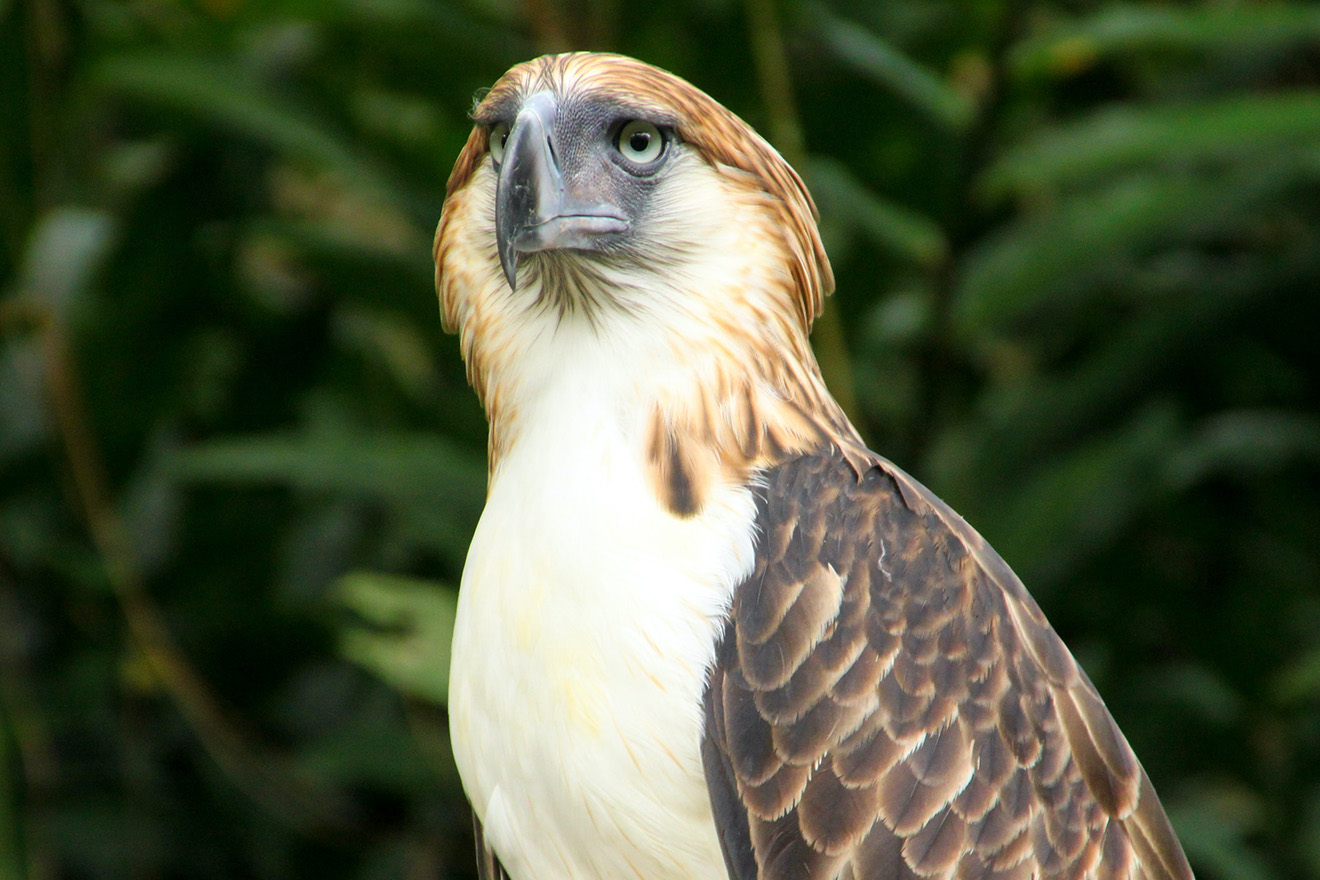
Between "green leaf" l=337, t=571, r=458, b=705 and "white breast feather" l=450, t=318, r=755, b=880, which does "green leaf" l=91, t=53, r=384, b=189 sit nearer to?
"green leaf" l=337, t=571, r=458, b=705

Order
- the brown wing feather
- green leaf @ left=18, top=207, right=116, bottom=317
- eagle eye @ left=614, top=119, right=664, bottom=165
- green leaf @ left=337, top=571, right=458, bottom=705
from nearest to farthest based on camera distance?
1. the brown wing feather
2. eagle eye @ left=614, top=119, right=664, bottom=165
3. green leaf @ left=337, top=571, right=458, bottom=705
4. green leaf @ left=18, top=207, right=116, bottom=317

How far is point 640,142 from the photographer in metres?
2.28

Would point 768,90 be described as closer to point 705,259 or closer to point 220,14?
point 220,14

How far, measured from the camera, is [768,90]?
4.27 meters

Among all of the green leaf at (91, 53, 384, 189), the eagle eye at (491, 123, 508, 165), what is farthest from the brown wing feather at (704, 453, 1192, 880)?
the green leaf at (91, 53, 384, 189)

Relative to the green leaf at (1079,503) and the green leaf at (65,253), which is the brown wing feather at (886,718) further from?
the green leaf at (65,253)

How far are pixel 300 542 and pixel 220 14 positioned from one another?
180 centimetres

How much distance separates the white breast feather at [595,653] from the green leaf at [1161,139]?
1.93m

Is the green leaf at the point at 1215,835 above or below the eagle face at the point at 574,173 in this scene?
below

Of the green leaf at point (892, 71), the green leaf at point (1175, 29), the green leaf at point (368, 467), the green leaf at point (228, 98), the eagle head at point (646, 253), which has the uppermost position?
the green leaf at point (1175, 29)

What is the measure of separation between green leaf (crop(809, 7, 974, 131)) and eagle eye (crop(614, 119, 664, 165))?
1.73 m

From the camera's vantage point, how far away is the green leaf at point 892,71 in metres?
3.83

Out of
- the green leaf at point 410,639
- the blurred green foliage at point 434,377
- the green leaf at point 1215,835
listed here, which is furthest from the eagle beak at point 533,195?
the green leaf at point 1215,835

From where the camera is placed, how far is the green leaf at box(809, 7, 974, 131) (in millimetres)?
3826
